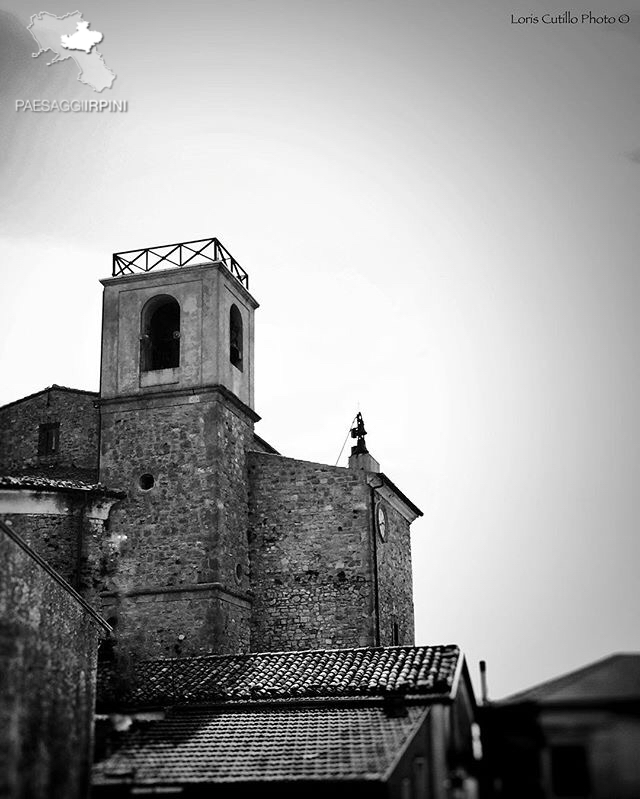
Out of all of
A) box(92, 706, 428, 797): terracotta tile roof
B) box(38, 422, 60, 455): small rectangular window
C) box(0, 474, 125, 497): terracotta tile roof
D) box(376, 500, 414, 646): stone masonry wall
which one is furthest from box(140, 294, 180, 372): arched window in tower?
box(92, 706, 428, 797): terracotta tile roof

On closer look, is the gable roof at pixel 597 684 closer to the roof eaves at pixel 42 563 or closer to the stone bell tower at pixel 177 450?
the roof eaves at pixel 42 563

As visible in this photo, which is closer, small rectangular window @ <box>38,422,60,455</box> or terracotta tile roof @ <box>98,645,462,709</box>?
terracotta tile roof @ <box>98,645,462,709</box>

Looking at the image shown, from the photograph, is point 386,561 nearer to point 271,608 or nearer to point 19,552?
point 271,608

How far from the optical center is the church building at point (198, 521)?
19.1m

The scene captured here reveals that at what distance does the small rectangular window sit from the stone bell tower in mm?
1660

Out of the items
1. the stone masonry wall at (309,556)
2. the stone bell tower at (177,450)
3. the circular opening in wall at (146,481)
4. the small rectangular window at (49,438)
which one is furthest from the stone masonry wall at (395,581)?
the small rectangular window at (49,438)

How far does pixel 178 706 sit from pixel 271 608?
221 inches

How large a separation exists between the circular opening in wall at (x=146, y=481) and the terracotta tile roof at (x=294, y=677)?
4.34m

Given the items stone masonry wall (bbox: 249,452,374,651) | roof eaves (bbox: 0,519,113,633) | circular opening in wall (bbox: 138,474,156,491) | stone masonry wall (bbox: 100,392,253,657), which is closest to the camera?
roof eaves (bbox: 0,519,113,633)

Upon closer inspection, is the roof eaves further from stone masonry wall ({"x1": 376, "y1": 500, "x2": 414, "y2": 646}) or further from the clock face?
the clock face

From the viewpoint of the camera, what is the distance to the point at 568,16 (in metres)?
21.6

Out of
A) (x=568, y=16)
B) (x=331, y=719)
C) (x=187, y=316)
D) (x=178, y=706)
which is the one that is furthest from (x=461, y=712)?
(x=568, y=16)

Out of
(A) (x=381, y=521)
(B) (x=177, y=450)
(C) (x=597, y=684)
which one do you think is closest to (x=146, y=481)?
(B) (x=177, y=450)

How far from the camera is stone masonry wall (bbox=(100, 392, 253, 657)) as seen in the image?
71.1 ft
